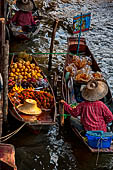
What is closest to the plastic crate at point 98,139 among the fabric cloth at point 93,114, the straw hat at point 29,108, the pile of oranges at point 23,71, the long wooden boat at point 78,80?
the long wooden boat at point 78,80

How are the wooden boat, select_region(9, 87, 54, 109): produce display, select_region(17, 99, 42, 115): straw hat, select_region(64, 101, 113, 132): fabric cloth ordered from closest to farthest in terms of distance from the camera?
the wooden boat, select_region(64, 101, 113, 132): fabric cloth, select_region(17, 99, 42, 115): straw hat, select_region(9, 87, 54, 109): produce display

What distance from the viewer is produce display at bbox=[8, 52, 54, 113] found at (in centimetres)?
860

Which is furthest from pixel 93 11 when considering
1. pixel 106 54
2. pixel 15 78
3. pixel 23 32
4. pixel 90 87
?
pixel 90 87

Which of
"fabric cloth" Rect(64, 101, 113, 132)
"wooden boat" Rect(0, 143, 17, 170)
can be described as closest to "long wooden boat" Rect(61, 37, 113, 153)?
"fabric cloth" Rect(64, 101, 113, 132)

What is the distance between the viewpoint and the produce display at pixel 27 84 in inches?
339

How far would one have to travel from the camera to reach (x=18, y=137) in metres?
8.40

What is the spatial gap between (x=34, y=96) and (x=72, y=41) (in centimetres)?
336

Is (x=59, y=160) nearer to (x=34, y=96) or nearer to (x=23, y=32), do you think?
(x=34, y=96)

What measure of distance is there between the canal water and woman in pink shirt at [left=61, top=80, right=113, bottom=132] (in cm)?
96

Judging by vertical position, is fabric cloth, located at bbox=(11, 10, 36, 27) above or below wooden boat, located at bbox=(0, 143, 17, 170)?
above

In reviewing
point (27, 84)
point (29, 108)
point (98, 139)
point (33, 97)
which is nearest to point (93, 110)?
point (98, 139)

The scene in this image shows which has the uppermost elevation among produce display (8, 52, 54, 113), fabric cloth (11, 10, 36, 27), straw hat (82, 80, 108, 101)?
fabric cloth (11, 10, 36, 27)

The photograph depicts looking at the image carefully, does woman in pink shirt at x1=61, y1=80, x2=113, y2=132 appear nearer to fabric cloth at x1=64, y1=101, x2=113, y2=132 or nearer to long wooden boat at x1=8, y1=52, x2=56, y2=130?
fabric cloth at x1=64, y1=101, x2=113, y2=132

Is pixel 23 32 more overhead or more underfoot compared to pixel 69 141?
more overhead
